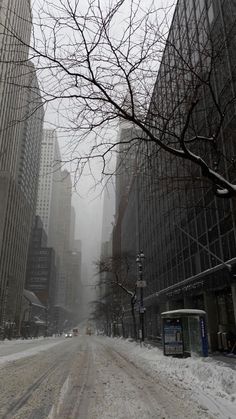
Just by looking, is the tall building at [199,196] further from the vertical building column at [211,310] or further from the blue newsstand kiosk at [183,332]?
the blue newsstand kiosk at [183,332]

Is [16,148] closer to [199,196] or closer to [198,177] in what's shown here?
[199,196]

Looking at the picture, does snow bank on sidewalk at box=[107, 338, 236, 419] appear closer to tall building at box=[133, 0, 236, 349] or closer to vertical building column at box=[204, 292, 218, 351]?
tall building at box=[133, 0, 236, 349]

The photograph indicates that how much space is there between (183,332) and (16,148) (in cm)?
3564

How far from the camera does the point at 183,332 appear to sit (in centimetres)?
2045

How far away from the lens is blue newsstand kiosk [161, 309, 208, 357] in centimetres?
1884

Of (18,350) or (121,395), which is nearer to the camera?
(121,395)

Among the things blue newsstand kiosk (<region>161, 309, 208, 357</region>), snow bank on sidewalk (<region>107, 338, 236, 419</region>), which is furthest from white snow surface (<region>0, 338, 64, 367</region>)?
snow bank on sidewalk (<region>107, 338, 236, 419</region>)

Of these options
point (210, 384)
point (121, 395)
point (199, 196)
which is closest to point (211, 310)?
point (199, 196)

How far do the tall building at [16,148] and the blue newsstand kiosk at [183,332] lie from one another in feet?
33.9

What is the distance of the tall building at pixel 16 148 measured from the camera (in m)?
7.85

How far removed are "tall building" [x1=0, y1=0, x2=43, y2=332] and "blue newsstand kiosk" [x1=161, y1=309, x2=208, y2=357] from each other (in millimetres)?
10342

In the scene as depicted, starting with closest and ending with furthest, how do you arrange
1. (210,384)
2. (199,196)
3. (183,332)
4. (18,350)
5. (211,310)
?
(210,384), (183,332), (211,310), (199,196), (18,350)

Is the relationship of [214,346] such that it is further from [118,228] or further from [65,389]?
[118,228]

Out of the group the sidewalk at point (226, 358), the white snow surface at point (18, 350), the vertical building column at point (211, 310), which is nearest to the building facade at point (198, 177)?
the vertical building column at point (211, 310)
